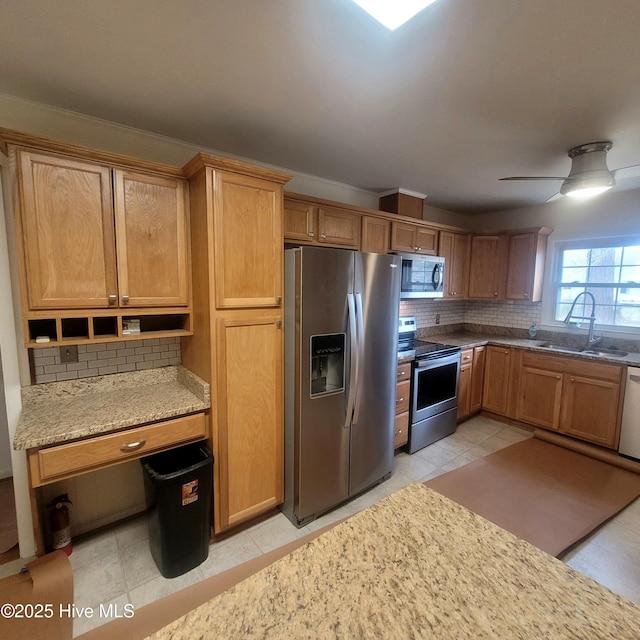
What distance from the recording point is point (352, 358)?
2.32 metres

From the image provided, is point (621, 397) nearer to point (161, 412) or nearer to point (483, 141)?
point (483, 141)

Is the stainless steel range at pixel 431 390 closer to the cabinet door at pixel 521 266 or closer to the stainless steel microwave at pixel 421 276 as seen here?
the stainless steel microwave at pixel 421 276

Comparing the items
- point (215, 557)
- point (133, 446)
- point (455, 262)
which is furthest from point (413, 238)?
point (215, 557)

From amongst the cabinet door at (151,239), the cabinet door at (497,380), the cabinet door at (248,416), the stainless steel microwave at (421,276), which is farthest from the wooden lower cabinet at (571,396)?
the cabinet door at (151,239)

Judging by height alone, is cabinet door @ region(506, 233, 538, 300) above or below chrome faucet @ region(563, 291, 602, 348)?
above

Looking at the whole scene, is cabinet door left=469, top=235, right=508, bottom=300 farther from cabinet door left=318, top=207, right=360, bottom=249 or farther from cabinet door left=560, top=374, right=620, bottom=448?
cabinet door left=318, top=207, right=360, bottom=249

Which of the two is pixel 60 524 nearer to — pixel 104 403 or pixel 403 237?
pixel 104 403

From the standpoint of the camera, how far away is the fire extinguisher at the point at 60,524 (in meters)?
1.91

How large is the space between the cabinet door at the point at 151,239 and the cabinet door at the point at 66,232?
6 centimetres

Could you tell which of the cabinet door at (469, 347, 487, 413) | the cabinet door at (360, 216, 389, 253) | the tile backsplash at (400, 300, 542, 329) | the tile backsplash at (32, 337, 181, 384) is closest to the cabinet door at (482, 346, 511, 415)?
the cabinet door at (469, 347, 487, 413)

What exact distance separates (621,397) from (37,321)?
4.59m

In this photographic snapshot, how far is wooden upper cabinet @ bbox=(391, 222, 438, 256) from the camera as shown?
130 inches

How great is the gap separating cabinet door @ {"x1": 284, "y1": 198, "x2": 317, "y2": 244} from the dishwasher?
3095 mm

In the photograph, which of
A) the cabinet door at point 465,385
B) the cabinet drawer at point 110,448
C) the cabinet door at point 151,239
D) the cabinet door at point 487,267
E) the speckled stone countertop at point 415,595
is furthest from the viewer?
the cabinet door at point 487,267
